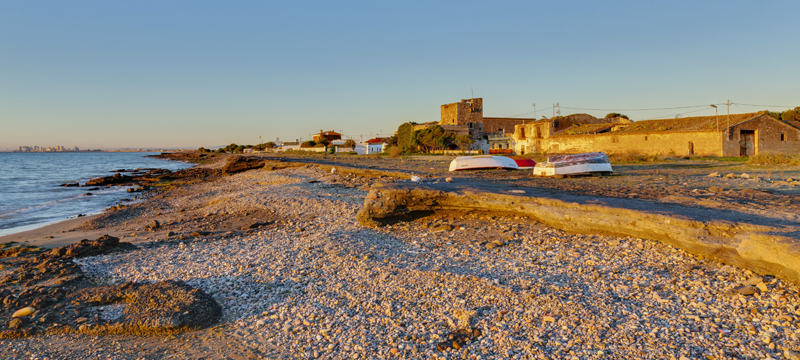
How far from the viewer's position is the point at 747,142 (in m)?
33.5

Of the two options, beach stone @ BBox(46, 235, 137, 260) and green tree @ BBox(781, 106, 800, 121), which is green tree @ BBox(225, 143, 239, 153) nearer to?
green tree @ BBox(781, 106, 800, 121)

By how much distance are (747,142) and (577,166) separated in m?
28.2

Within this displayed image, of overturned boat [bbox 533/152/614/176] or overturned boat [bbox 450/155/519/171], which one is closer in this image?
overturned boat [bbox 533/152/614/176]

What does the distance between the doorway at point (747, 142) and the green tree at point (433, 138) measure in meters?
33.9

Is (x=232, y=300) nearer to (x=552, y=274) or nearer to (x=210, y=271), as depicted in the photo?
(x=210, y=271)

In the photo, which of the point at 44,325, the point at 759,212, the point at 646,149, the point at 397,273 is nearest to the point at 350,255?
the point at 397,273

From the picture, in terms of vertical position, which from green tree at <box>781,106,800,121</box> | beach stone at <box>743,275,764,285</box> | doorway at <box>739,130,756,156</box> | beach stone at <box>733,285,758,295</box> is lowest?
beach stone at <box>733,285,758,295</box>

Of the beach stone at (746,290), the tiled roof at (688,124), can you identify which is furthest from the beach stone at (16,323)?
the tiled roof at (688,124)

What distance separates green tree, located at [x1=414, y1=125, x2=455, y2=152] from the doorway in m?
33.9

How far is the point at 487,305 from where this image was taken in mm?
4754

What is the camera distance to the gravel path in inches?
153

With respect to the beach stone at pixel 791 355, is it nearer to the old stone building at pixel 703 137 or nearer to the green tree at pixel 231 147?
the old stone building at pixel 703 137

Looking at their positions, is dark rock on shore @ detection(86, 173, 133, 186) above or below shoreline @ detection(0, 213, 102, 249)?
above

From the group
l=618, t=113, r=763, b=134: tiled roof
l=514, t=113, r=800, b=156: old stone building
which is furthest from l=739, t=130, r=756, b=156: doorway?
l=618, t=113, r=763, b=134: tiled roof
